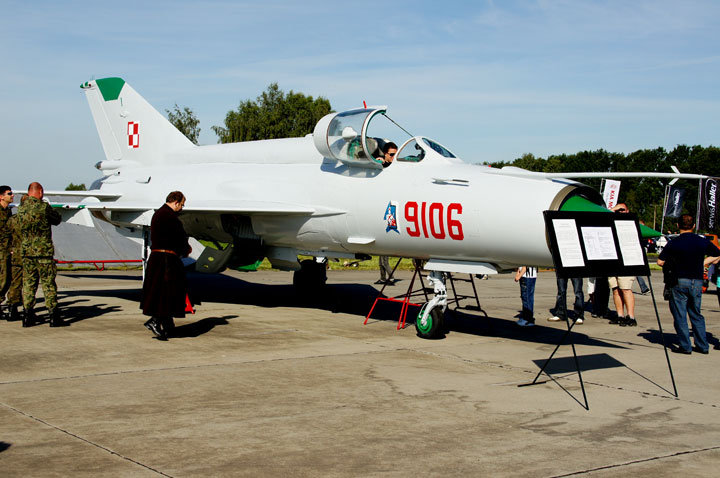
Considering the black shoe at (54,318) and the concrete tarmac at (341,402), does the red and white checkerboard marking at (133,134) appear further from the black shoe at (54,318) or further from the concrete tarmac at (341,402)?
the black shoe at (54,318)

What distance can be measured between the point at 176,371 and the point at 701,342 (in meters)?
6.97

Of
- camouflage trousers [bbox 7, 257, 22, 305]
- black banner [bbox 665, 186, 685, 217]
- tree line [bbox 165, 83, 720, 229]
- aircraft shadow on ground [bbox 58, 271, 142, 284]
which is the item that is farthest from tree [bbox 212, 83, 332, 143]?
camouflage trousers [bbox 7, 257, 22, 305]

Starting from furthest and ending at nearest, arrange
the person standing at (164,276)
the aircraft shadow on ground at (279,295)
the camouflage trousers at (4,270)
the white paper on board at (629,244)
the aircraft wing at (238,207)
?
the aircraft shadow on ground at (279,295) → the aircraft wing at (238,207) → the camouflage trousers at (4,270) → the person standing at (164,276) → the white paper on board at (629,244)

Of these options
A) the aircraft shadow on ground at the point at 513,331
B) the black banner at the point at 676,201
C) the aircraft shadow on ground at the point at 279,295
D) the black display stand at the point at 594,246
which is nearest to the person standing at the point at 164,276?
the aircraft shadow on ground at the point at 279,295

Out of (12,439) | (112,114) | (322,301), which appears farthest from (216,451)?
(112,114)

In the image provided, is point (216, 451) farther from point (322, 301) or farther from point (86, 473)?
point (322, 301)

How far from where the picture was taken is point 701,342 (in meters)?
9.64

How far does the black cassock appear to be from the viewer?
963 centimetres

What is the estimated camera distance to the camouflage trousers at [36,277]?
10.4m

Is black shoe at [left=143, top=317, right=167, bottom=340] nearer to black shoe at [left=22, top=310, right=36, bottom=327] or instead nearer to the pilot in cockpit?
black shoe at [left=22, top=310, right=36, bottom=327]

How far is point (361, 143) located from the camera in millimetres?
10961

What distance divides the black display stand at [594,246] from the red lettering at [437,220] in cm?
260

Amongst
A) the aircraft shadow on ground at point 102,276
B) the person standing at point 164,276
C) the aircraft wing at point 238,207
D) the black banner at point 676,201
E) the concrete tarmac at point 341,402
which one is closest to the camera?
the concrete tarmac at point 341,402

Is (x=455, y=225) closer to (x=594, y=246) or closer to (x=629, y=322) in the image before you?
(x=594, y=246)
